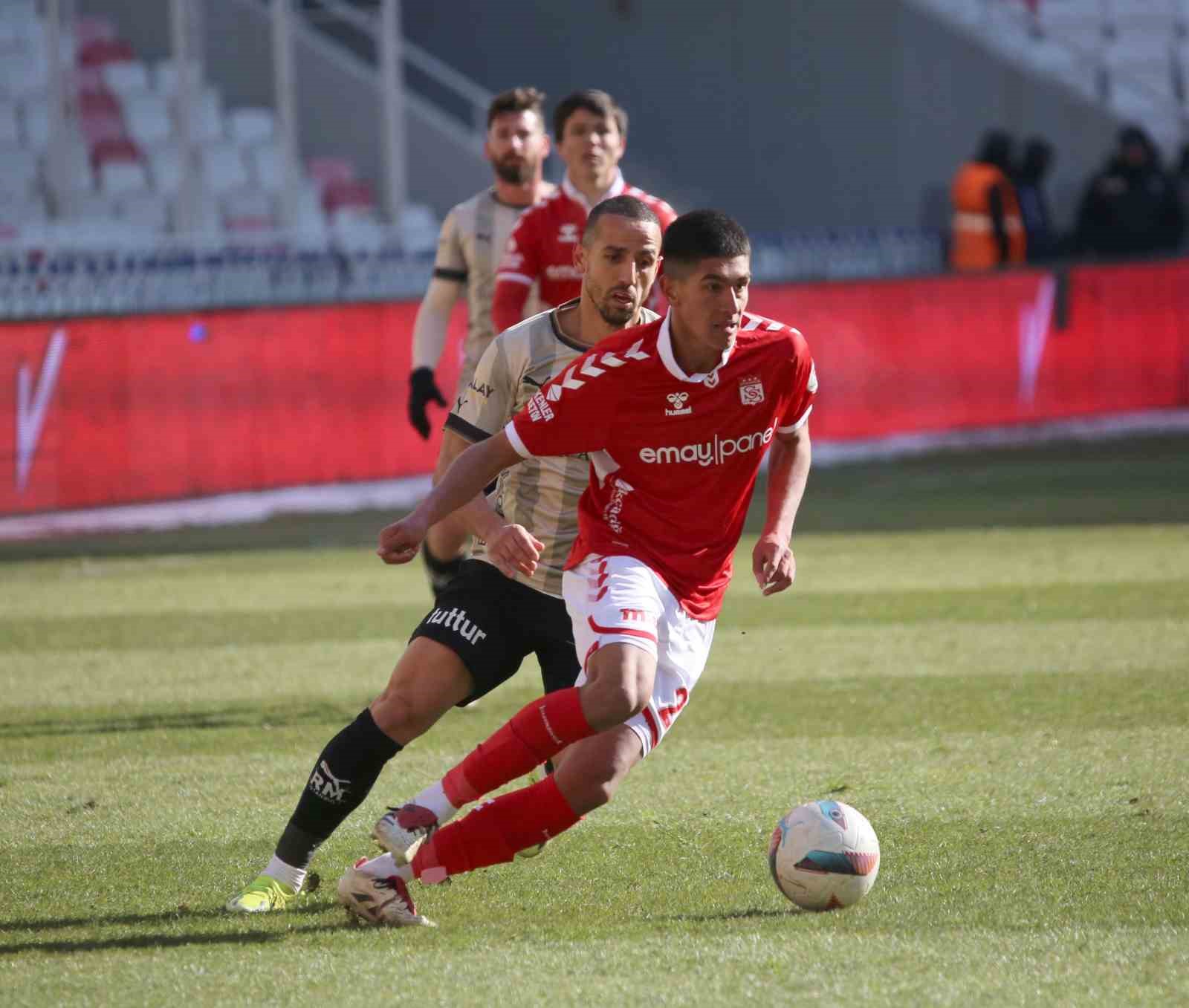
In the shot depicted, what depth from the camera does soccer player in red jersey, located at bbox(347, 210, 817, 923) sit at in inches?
185

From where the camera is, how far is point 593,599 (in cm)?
478

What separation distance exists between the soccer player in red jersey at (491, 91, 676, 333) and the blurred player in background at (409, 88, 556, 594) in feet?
1.42

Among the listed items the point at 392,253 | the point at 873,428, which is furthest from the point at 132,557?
the point at 873,428

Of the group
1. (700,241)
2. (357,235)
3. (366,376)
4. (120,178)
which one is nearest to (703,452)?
(700,241)

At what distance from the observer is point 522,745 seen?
473 cm

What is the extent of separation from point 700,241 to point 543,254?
279 cm

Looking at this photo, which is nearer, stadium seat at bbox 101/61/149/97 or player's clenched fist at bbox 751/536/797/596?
player's clenched fist at bbox 751/536/797/596

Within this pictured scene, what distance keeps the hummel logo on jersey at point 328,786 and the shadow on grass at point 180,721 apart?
2.59 metres

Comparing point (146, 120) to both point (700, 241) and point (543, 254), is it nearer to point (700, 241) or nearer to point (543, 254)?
point (543, 254)

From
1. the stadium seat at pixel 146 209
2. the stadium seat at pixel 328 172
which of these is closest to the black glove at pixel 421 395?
the stadium seat at pixel 146 209

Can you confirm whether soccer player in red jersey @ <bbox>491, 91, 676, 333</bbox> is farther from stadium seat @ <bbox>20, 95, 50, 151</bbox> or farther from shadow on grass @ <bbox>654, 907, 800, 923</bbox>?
stadium seat @ <bbox>20, 95, 50, 151</bbox>

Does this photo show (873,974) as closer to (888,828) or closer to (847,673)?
(888,828)

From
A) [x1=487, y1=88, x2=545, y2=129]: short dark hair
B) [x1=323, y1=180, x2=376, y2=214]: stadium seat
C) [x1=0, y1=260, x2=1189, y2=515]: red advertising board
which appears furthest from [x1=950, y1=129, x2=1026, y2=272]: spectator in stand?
[x1=487, y1=88, x2=545, y2=129]: short dark hair

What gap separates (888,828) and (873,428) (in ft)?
39.5
